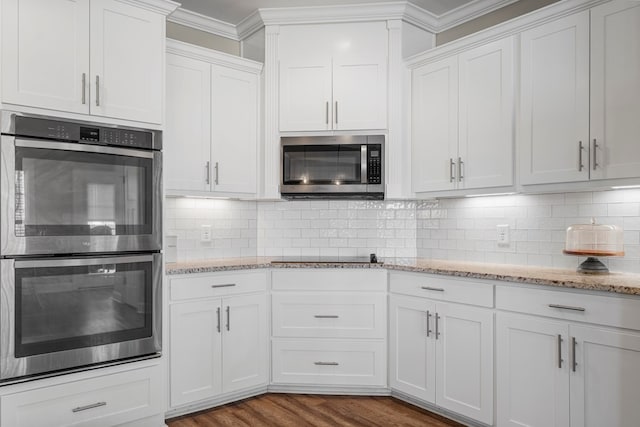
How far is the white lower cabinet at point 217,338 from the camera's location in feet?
9.38

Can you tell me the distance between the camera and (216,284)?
3.00 meters

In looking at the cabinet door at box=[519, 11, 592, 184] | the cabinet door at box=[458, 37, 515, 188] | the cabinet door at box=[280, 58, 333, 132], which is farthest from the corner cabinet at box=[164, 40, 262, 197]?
the cabinet door at box=[519, 11, 592, 184]

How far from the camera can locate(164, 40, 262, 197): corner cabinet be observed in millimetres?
3129

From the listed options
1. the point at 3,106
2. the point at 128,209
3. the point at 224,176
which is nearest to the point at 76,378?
the point at 128,209

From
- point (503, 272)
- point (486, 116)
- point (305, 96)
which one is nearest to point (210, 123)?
point (305, 96)

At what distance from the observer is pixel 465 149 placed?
10.1 feet

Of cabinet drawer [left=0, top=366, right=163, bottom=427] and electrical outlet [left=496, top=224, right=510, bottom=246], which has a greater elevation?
electrical outlet [left=496, top=224, right=510, bottom=246]

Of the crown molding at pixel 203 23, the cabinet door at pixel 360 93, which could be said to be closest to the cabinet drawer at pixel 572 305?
the cabinet door at pixel 360 93

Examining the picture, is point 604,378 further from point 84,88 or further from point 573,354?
point 84,88

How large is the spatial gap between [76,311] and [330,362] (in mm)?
1625

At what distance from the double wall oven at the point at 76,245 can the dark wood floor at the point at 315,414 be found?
25.1 inches

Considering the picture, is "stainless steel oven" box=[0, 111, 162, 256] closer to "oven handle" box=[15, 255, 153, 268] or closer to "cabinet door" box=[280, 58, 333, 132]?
"oven handle" box=[15, 255, 153, 268]

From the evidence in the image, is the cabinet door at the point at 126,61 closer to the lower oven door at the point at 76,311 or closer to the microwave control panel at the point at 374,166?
the lower oven door at the point at 76,311

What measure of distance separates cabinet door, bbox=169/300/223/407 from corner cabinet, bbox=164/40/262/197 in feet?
2.66
